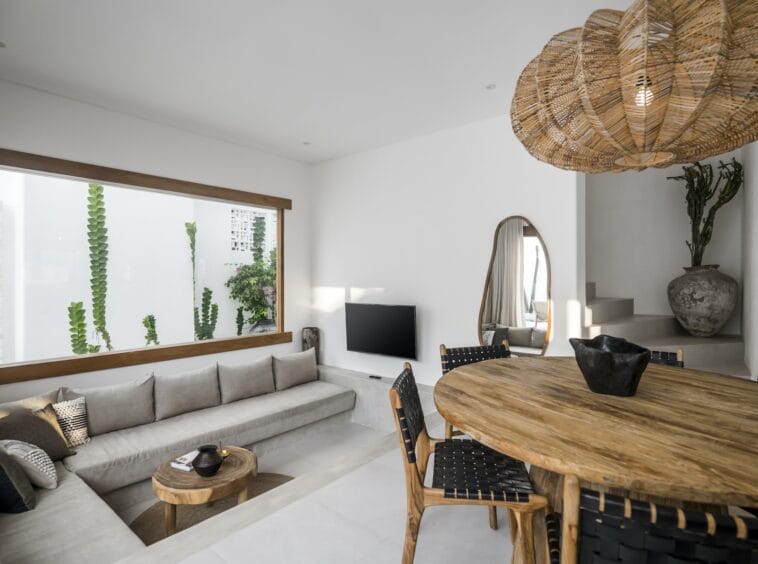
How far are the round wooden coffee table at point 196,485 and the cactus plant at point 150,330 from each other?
2.57 metres

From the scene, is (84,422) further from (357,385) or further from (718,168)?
(718,168)

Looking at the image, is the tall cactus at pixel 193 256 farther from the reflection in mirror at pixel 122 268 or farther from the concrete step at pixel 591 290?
the concrete step at pixel 591 290

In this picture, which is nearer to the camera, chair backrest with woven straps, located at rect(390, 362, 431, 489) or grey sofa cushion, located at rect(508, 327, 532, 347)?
chair backrest with woven straps, located at rect(390, 362, 431, 489)

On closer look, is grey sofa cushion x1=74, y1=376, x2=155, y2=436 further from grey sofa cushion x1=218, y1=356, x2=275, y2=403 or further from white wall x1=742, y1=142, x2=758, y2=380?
white wall x1=742, y1=142, x2=758, y2=380

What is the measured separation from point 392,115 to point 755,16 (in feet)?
9.42

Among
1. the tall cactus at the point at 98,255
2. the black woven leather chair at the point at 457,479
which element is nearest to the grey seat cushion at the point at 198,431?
the tall cactus at the point at 98,255

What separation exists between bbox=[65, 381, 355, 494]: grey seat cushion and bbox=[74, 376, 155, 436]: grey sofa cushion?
7 cm

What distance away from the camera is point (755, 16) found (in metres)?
1.05

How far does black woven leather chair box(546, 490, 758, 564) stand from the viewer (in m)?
0.72

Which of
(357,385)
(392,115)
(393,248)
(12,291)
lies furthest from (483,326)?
(12,291)

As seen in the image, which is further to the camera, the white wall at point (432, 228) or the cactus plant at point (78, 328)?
the cactus plant at point (78, 328)

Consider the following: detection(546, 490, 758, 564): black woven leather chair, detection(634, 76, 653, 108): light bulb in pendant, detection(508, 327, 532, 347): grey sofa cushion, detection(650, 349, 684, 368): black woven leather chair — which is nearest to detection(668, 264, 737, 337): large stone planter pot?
detection(508, 327, 532, 347): grey sofa cushion

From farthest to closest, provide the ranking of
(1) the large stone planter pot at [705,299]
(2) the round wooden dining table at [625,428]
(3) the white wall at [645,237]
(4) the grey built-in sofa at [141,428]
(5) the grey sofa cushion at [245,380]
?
(5) the grey sofa cushion at [245,380] → (3) the white wall at [645,237] → (1) the large stone planter pot at [705,299] → (4) the grey built-in sofa at [141,428] → (2) the round wooden dining table at [625,428]

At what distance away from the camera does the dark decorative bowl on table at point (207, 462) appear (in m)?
2.57
